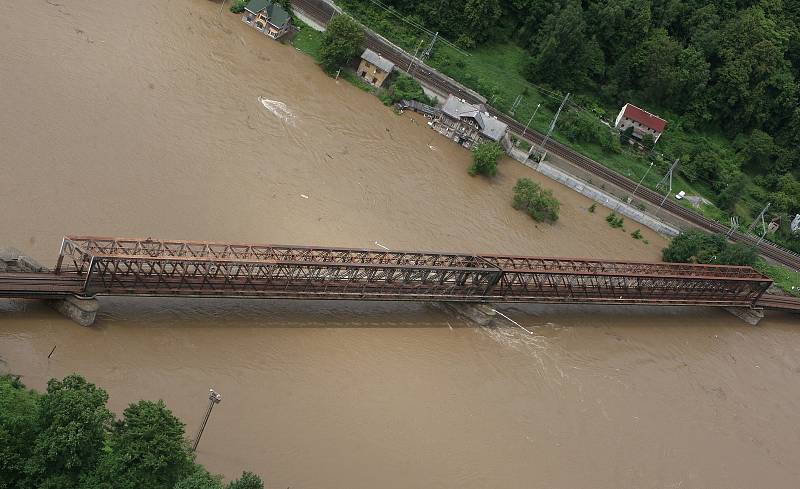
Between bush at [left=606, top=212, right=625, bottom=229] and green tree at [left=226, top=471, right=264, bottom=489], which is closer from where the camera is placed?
green tree at [left=226, top=471, right=264, bottom=489]

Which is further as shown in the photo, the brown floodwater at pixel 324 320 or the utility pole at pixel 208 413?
the brown floodwater at pixel 324 320

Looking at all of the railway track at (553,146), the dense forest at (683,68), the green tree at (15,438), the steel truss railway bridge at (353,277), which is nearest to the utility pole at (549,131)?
the railway track at (553,146)

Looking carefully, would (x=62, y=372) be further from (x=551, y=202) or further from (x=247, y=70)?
(x=551, y=202)

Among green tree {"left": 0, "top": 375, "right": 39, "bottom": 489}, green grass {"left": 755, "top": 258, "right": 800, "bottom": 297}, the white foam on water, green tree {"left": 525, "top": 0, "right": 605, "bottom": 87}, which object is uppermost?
green tree {"left": 525, "top": 0, "right": 605, "bottom": 87}

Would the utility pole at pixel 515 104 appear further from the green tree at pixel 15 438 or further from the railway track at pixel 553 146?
the green tree at pixel 15 438

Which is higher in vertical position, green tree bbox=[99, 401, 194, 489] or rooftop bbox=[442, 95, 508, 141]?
rooftop bbox=[442, 95, 508, 141]

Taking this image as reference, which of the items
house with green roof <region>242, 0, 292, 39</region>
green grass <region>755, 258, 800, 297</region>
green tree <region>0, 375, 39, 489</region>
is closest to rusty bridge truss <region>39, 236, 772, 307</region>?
green grass <region>755, 258, 800, 297</region>

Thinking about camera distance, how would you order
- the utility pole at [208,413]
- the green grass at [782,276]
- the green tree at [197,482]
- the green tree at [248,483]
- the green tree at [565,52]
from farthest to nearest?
the green tree at [565,52]
the green grass at [782,276]
the utility pole at [208,413]
the green tree at [248,483]
the green tree at [197,482]

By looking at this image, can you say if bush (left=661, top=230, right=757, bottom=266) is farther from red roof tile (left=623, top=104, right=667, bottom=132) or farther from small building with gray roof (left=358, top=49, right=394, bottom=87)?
small building with gray roof (left=358, top=49, right=394, bottom=87)
